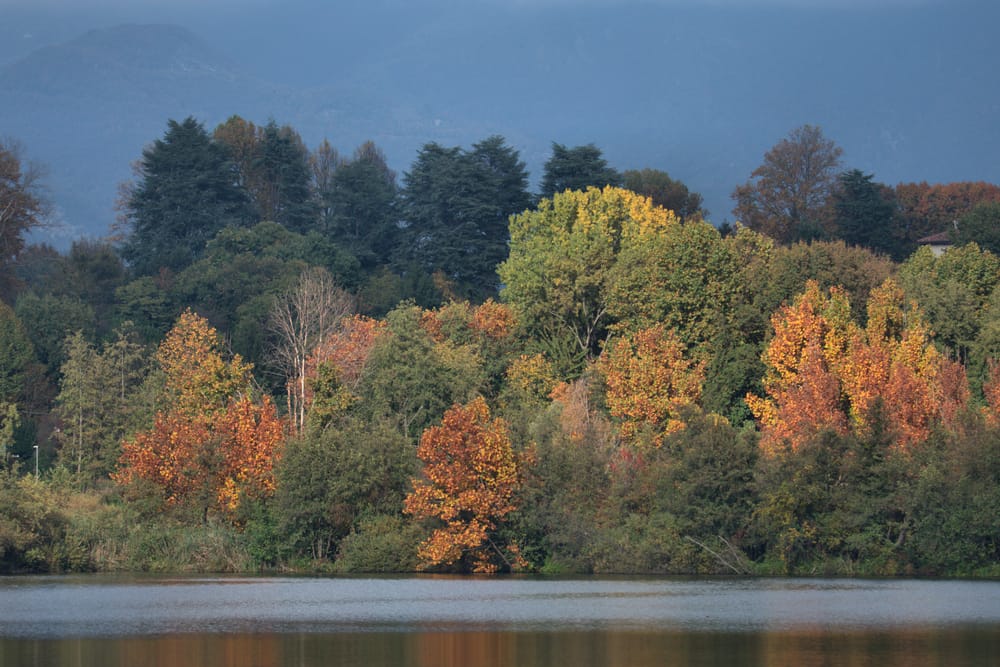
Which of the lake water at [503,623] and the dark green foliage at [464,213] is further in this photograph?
the dark green foliage at [464,213]

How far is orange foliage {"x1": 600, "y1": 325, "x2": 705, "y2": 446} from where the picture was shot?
67000mm

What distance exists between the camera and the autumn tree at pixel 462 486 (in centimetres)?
5531

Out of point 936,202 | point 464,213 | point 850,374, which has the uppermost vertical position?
point 936,202

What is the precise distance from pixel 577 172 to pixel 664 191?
11492mm

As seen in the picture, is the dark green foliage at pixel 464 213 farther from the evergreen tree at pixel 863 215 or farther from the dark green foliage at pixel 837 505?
the dark green foliage at pixel 837 505

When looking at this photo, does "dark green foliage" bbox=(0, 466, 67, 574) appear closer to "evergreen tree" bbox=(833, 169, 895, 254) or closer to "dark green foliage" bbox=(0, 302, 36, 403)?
"dark green foliage" bbox=(0, 302, 36, 403)

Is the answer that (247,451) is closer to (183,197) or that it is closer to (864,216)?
(864,216)

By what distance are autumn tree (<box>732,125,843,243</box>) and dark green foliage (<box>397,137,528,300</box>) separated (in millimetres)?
18580

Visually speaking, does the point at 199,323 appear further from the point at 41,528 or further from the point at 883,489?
the point at 883,489

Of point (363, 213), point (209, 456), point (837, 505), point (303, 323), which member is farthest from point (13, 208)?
point (837, 505)

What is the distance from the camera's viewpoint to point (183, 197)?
130 m

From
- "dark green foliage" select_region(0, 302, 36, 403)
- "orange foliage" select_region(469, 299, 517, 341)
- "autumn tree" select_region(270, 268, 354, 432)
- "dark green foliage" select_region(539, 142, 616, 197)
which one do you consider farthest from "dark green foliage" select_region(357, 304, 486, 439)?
"dark green foliage" select_region(539, 142, 616, 197)

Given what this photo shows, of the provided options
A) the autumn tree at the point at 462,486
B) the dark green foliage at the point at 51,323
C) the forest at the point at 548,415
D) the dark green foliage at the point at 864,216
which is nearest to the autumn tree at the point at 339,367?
the forest at the point at 548,415

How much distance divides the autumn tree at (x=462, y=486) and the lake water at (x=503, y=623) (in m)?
3.44
